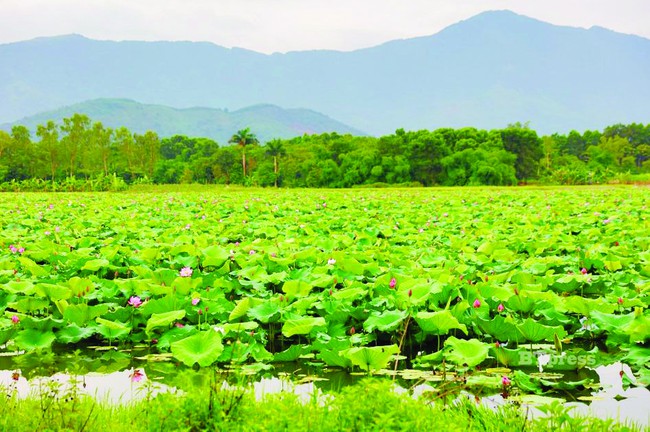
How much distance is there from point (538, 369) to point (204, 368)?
1.83m

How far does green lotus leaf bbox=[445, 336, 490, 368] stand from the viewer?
298 centimetres

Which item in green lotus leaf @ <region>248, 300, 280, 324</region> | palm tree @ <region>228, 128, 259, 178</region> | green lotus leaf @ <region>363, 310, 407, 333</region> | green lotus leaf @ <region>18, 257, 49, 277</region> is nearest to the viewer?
green lotus leaf @ <region>363, 310, 407, 333</region>

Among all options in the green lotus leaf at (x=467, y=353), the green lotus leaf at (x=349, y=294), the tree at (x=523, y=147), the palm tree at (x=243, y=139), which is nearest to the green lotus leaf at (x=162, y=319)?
the green lotus leaf at (x=349, y=294)

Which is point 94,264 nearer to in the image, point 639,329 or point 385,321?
point 385,321

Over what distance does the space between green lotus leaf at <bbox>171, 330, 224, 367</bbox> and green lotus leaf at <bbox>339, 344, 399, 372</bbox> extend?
678 millimetres

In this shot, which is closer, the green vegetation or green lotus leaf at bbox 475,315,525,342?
the green vegetation

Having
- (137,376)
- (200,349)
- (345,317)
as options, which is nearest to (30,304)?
(137,376)

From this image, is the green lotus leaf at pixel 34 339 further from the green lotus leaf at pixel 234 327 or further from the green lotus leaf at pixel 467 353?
the green lotus leaf at pixel 467 353

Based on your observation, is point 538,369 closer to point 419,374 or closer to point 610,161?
point 419,374

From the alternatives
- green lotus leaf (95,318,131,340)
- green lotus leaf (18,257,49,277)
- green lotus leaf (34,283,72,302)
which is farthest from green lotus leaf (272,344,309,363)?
green lotus leaf (18,257,49,277)

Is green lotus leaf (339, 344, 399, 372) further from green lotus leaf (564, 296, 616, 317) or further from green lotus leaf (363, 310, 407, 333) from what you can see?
green lotus leaf (564, 296, 616, 317)

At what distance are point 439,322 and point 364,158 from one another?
166ft

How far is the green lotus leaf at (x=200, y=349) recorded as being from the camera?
2.99 m

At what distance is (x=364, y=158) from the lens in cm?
5362
